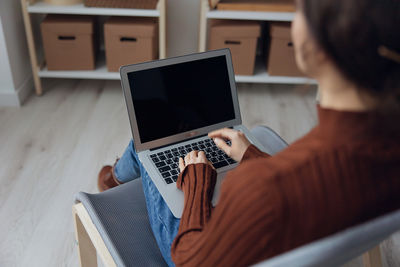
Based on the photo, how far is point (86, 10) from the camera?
2.07m

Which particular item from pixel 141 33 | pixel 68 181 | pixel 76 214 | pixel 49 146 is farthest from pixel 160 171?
pixel 141 33

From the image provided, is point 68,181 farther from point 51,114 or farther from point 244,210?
point 244,210

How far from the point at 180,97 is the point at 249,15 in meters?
1.20

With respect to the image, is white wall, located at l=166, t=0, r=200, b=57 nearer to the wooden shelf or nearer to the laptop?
the wooden shelf

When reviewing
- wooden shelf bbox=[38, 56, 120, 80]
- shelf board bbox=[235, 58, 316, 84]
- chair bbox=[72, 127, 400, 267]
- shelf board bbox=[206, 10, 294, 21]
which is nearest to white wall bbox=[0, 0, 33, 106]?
wooden shelf bbox=[38, 56, 120, 80]

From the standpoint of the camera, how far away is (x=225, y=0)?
87.7 inches

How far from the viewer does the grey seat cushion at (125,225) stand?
2.99 ft

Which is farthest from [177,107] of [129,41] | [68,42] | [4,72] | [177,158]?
[4,72]

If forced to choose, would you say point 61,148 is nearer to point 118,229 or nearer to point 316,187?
point 118,229

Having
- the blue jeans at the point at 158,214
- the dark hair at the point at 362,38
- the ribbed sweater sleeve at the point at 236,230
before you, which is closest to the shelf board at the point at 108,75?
the blue jeans at the point at 158,214

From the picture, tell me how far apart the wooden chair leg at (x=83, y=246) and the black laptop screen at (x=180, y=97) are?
0.28 m

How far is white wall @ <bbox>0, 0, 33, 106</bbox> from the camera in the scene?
2.06 m

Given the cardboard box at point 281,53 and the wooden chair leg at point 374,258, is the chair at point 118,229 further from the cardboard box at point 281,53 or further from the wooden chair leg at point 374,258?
the cardboard box at point 281,53

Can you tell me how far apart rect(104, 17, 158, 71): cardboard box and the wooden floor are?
11.0 inches
